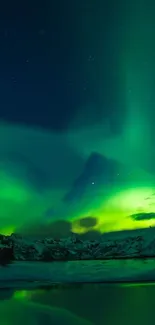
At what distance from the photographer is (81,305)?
3.13 meters

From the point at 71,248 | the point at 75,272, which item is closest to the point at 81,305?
the point at 75,272

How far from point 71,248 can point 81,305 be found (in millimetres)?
282

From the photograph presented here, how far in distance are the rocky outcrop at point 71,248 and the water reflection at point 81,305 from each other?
150mm

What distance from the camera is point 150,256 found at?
3.23 metres

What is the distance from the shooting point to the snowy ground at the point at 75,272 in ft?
10.5

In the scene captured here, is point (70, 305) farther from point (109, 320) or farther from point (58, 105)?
point (58, 105)

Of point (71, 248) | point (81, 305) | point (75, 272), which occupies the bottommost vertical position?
point (81, 305)

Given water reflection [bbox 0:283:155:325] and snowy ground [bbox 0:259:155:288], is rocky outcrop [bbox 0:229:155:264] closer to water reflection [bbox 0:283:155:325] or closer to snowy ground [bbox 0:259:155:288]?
snowy ground [bbox 0:259:155:288]

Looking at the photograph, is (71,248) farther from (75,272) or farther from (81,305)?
(81,305)

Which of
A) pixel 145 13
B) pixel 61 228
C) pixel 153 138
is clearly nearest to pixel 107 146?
pixel 153 138

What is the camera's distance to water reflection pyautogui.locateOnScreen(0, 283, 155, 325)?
A: 3.08m

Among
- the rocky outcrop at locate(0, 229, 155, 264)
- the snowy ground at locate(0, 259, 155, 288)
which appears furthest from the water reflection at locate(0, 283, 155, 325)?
the rocky outcrop at locate(0, 229, 155, 264)

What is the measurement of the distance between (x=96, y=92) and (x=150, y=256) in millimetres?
865

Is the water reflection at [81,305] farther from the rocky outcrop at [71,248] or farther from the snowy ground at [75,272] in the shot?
the rocky outcrop at [71,248]
